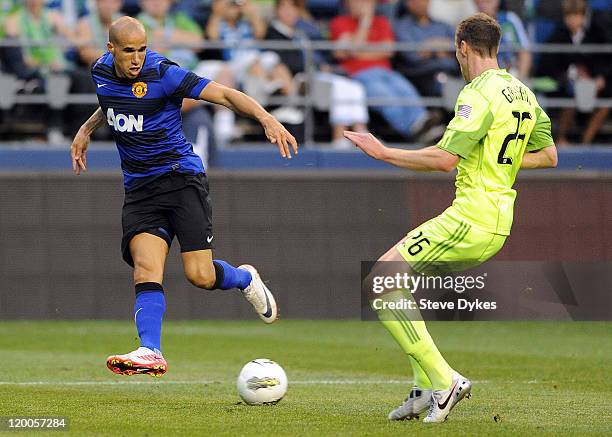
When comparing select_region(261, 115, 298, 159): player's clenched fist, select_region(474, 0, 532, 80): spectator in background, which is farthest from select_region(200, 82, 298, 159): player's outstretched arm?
select_region(474, 0, 532, 80): spectator in background

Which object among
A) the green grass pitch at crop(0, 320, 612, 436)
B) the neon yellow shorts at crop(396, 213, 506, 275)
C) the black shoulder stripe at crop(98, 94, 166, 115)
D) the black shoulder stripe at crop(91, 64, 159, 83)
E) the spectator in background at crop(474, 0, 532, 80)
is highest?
the spectator in background at crop(474, 0, 532, 80)

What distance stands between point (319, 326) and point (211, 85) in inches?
248

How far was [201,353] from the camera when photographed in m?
11.4

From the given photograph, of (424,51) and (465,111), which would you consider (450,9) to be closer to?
(424,51)

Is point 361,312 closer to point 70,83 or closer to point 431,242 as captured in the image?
point 70,83

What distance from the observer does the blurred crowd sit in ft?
50.4

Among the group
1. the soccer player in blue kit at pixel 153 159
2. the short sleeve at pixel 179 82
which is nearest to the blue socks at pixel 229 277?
the soccer player in blue kit at pixel 153 159

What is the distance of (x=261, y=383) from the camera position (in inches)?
306

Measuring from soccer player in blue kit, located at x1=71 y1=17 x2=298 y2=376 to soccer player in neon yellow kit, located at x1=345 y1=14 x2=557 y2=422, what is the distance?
4.46 ft

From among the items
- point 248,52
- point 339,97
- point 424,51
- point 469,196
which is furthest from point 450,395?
point 424,51

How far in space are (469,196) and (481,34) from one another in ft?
2.99

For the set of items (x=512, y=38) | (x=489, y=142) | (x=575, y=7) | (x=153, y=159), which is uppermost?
(x=575, y=7)

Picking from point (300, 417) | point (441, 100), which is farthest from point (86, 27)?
point (300, 417)

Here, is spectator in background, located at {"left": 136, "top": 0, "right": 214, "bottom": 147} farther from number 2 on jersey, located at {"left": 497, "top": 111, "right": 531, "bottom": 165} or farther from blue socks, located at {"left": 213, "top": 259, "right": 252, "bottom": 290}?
number 2 on jersey, located at {"left": 497, "top": 111, "right": 531, "bottom": 165}
